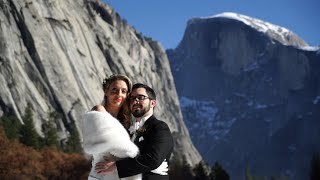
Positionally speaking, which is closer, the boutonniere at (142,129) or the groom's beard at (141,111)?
the boutonniere at (142,129)

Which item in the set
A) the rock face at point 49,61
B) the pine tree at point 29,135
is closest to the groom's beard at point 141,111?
the pine tree at point 29,135

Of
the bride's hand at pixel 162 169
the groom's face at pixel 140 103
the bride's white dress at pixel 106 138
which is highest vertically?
the groom's face at pixel 140 103

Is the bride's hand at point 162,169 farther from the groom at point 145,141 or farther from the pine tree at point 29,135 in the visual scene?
the pine tree at point 29,135

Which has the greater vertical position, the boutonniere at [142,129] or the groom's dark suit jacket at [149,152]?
the boutonniere at [142,129]

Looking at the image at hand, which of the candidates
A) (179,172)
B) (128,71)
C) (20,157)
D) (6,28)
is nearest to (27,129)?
(20,157)

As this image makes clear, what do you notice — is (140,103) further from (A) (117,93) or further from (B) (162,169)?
(B) (162,169)

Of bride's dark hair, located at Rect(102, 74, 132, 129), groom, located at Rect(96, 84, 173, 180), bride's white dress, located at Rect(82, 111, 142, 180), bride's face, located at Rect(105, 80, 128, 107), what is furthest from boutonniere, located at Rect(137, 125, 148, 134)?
bride's face, located at Rect(105, 80, 128, 107)

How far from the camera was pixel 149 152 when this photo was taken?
7.56 meters

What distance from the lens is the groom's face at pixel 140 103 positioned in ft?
26.4

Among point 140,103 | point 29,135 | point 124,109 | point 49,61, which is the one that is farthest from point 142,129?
point 49,61

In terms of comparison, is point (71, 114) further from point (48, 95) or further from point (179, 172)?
point (179, 172)

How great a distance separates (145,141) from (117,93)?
3.32 feet

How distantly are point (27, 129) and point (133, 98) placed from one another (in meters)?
96.4

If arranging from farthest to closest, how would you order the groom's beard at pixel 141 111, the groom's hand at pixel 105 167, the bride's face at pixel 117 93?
1. the bride's face at pixel 117 93
2. the groom's beard at pixel 141 111
3. the groom's hand at pixel 105 167
